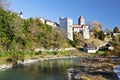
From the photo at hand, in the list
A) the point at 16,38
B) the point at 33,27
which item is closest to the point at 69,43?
the point at 33,27

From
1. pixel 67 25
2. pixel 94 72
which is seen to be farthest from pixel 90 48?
pixel 94 72

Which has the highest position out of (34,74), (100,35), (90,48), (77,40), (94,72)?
(100,35)

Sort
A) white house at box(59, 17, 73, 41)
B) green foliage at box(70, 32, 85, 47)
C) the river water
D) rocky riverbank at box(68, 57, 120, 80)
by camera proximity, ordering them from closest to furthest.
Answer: rocky riverbank at box(68, 57, 120, 80)
the river water
green foliage at box(70, 32, 85, 47)
white house at box(59, 17, 73, 41)

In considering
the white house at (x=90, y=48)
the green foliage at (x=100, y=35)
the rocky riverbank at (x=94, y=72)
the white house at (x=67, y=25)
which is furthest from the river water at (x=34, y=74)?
the green foliage at (x=100, y=35)

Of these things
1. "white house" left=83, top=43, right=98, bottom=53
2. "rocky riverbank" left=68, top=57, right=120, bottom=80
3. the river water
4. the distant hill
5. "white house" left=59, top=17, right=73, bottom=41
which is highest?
"white house" left=59, top=17, right=73, bottom=41

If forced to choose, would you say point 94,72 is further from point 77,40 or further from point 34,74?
point 77,40

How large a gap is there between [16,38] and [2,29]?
17.3 feet

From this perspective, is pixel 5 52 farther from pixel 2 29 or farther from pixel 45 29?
pixel 45 29

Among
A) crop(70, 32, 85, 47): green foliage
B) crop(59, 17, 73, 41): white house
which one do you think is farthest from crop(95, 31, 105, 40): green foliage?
crop(59, 17, 73, 41): white house

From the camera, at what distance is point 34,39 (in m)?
82.5

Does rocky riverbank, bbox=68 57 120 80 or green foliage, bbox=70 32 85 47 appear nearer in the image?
rocky riverbank, bbox=68 57 120 80

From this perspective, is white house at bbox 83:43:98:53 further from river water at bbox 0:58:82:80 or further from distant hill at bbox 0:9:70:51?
river water at bbox 0:58:82:80

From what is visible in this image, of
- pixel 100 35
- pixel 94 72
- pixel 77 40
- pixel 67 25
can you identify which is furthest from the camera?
pixel 100 35

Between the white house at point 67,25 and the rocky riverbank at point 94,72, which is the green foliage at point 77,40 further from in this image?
the rocky riverbank at point 94,72
